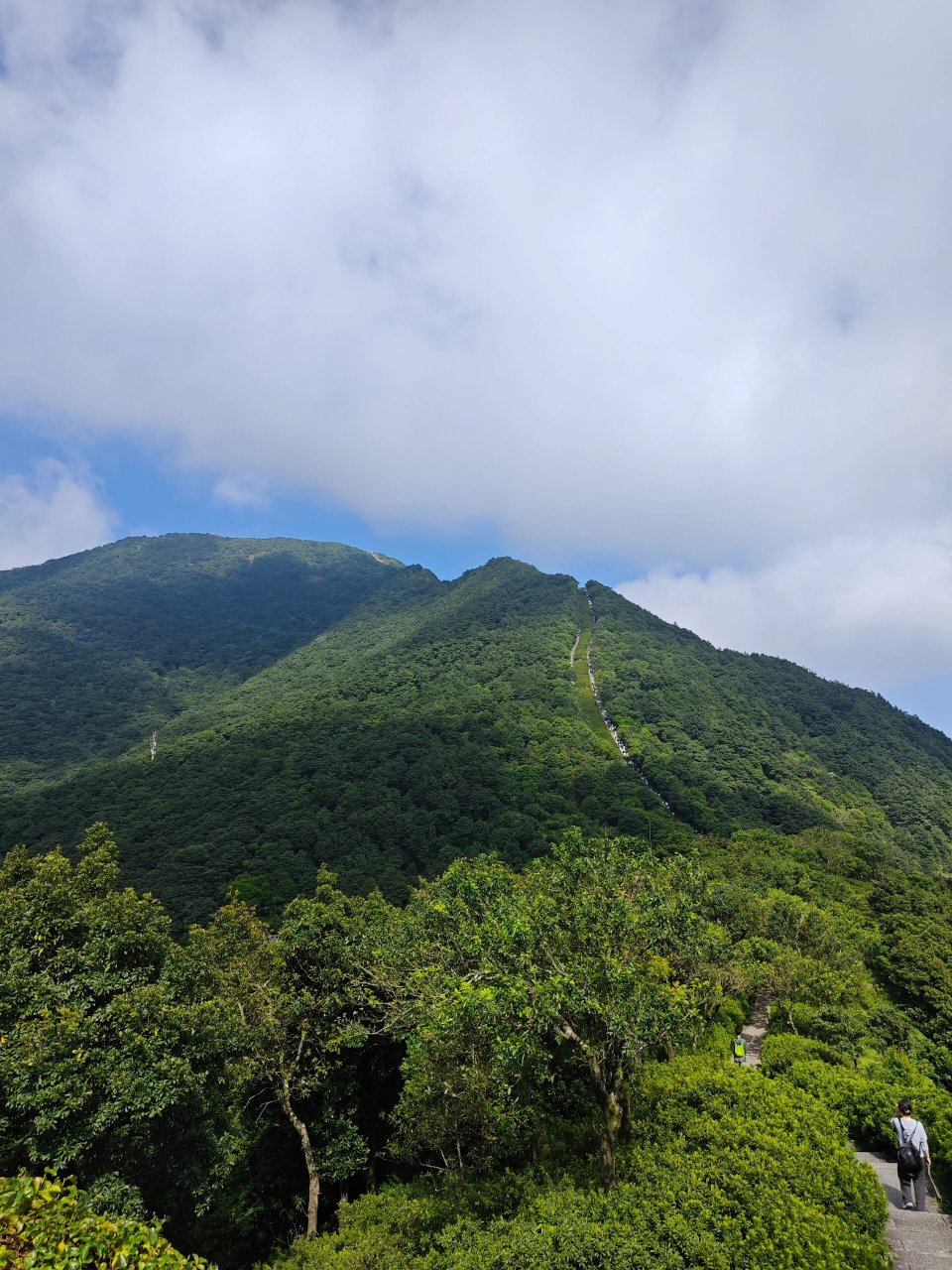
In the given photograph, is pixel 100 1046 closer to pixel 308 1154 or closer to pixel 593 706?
pixel 308 1154

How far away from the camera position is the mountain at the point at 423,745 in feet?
234

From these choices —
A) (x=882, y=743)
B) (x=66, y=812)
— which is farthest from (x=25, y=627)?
(x=882, y=743)

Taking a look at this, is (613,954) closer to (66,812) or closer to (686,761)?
(66,812)

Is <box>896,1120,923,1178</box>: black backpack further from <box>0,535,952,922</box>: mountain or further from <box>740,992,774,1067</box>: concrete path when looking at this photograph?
<box>0,535,952,922</box>: mountain

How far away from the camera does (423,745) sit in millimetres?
93562

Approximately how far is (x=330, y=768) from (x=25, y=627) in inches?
5508

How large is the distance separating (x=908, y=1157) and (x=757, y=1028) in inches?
1090

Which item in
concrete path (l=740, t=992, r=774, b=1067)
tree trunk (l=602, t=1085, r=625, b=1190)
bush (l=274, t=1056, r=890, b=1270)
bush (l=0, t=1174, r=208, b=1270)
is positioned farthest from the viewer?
concrete path (l=740, t=992, r=774, b=1067)

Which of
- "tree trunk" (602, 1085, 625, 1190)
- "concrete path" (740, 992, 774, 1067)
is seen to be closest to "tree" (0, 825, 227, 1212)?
"tree trunk" (602, 1085, 625, 1190)

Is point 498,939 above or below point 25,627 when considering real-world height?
below

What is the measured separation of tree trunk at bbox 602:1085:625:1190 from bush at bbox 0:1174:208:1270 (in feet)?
→ 32.2

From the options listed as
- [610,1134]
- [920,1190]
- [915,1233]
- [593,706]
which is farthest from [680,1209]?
[593,706]

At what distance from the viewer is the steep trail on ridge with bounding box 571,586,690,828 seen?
3824 inches

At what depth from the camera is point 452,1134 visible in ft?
53.1
